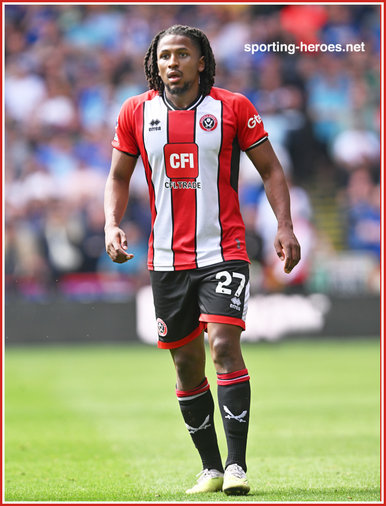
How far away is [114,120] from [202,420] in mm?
12466

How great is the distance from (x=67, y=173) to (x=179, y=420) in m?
9.14

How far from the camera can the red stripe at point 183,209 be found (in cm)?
511

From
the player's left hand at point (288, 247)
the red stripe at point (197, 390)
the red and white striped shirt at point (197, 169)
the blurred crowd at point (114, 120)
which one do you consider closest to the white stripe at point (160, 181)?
the red and white striped shirt at point (197, 169)

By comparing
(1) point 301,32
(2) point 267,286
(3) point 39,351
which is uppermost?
(1) point 301,32

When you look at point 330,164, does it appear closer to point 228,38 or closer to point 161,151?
point 228,38

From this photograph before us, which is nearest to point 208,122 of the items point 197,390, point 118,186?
point 118,186

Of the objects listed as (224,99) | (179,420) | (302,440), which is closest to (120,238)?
(224,99)

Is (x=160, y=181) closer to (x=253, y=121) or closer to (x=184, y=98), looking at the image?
(x=184, y=98)

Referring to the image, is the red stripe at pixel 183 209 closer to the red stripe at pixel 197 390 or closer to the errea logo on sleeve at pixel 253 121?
the errea logo on sleeve at pixel 253 121

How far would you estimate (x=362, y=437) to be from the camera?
734 centimetres

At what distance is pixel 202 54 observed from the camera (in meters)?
5.27

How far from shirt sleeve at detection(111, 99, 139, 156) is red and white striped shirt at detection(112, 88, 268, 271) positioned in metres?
0.04

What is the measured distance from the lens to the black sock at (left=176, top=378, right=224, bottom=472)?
5.31 meters

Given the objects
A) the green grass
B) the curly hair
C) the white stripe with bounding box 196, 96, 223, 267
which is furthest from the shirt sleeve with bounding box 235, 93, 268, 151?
the green grass
